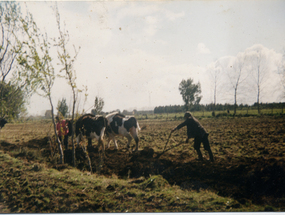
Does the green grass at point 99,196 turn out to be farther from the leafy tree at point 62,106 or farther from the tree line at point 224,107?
the tree line at point 224,107

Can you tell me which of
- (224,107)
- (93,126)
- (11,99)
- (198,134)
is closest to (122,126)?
(93,126)

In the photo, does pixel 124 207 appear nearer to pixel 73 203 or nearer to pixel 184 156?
pixel 73 203

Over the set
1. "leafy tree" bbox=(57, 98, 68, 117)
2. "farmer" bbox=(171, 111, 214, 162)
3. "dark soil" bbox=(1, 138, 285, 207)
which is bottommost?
"dark soil" bbox=(1, 138, 285, 207)

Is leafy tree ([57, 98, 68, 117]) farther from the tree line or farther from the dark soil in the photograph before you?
the tree line

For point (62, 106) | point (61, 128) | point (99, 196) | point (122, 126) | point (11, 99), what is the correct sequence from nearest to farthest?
point (99, 196) → point (61, 128) → point (62, 106) → point (122, 126) → point (11, 99)

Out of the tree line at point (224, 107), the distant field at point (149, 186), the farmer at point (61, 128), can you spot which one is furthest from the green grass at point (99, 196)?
the tree line at point (224, 107)

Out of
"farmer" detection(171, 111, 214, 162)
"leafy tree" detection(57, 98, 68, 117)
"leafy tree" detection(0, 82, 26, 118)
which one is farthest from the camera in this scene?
"leafy tree" detection(0, 82, 26, 118)

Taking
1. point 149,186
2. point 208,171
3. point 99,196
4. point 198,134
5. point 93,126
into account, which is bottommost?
point 99,196

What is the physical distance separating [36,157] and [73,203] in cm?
430

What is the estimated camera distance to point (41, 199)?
4.29 meters

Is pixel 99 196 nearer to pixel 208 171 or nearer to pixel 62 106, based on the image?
pixel 208 171

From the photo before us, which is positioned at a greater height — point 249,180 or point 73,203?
point 249,180

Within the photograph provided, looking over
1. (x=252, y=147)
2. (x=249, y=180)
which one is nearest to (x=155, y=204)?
(x=249, y=180)

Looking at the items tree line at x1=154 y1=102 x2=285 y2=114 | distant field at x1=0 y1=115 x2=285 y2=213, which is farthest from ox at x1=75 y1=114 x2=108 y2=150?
tree line at x1=154 y1=102 x2=285 y2=114
